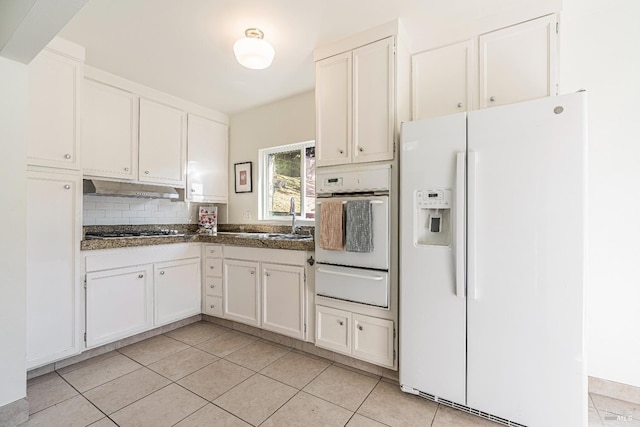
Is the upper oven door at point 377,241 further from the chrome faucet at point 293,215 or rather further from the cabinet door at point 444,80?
the chrome faucet at point 293,215

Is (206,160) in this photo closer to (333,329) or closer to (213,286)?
(213,286)

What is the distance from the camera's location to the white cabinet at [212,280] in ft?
9.64

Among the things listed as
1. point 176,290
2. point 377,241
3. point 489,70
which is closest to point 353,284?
point 377,241

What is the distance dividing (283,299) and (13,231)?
178 centimetres

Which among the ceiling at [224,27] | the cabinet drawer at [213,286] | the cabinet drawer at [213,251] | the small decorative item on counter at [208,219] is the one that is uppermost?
the ceiling at [224,27]

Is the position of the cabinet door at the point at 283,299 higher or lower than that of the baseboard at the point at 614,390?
higher

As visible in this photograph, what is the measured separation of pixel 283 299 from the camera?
248cm

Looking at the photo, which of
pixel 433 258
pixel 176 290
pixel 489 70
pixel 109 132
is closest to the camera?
pixel 433 258

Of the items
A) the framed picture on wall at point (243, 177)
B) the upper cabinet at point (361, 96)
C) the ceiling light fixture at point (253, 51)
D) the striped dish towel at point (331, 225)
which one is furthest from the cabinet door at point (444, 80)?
the framed picture on wall at point (243, 177)

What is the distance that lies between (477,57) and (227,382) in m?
2.84

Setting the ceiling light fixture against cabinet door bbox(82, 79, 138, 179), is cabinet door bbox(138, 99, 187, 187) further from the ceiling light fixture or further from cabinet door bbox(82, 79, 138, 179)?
the ceiling light fixture

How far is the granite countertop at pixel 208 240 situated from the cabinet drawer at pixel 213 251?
0.06 metres

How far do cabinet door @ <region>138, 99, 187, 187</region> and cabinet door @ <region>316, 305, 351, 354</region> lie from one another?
7.01 feet

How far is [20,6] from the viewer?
4.34ft
